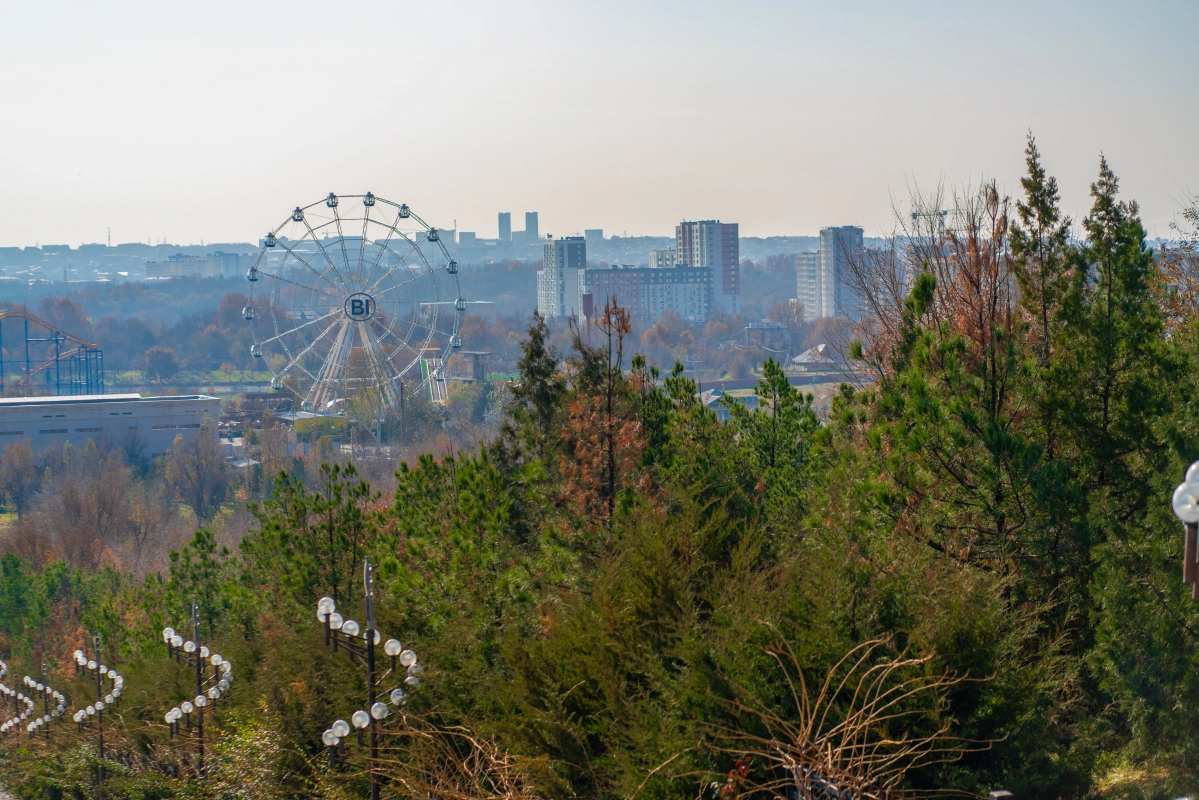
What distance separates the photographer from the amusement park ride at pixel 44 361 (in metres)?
95.4

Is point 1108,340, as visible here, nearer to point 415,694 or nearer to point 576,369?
point 576,369

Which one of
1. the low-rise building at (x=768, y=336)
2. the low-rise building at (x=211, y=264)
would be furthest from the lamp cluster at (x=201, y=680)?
the low-rise building at (x=211, y=264)

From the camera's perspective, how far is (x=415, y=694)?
11.3 metres

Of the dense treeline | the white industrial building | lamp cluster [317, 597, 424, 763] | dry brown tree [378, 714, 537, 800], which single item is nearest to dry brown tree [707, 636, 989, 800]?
the dense treeline

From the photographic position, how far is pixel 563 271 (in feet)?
474

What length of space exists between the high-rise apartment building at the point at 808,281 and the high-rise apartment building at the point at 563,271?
108 ft

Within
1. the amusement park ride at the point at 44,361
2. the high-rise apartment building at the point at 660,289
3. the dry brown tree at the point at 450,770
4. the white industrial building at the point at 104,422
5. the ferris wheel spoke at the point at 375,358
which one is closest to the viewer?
the dry brown tree at the point at 450,770

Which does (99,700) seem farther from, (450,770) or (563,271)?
(563,271)

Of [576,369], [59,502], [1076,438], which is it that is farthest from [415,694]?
[59,502]

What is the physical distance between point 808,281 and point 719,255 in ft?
65.1

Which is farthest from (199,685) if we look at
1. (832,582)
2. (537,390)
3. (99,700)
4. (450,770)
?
(832,582)

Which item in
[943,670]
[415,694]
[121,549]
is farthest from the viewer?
[121,549]

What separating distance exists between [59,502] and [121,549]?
6.69m

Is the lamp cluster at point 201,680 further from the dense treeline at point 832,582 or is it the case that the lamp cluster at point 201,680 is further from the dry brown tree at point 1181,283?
the dry brown tree at point 1181,283
